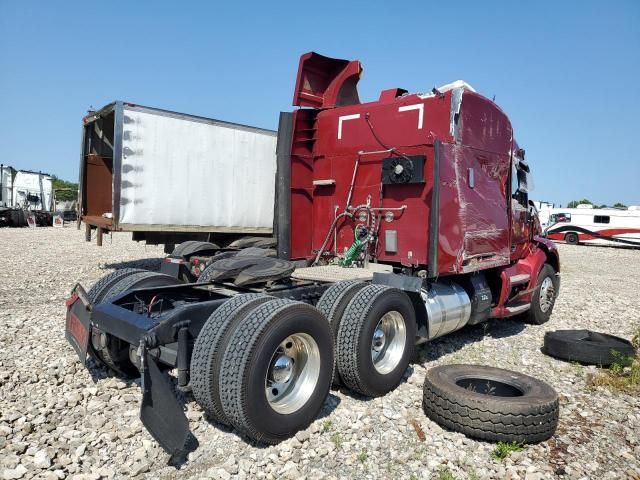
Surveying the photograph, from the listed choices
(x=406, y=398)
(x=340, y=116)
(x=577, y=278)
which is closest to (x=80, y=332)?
(x=406, y=398)

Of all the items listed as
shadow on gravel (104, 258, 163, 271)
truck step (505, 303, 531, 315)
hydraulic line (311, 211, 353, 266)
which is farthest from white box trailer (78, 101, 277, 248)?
truck step (505, 303, 531, 315)

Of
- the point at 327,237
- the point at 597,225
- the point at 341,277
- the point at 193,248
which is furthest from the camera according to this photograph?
the point at 597,225

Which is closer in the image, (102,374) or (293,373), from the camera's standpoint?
(293,373)

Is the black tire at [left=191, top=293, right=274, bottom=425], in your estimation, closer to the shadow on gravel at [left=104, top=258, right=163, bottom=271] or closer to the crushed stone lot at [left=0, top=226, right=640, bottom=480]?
the crushed stone lot at [left=0, top=226, right=640, bottom=480]

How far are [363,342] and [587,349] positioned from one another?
3.12 meters

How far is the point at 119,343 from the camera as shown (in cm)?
405

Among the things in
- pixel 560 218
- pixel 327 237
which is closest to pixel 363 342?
pixel 327 237

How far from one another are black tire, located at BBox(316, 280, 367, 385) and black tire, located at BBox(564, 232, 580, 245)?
31.1 metres

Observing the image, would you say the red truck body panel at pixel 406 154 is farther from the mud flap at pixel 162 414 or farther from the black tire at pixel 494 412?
the mud flap at pixel 162 414

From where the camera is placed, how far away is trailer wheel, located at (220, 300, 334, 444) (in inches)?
122

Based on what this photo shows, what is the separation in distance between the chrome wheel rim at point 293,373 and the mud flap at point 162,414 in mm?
674

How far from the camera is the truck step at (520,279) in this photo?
6.74 m

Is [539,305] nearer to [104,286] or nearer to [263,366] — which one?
[263,366]

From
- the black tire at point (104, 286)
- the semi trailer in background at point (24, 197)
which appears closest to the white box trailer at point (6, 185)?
the semi trailer in background at point (24, 197)
